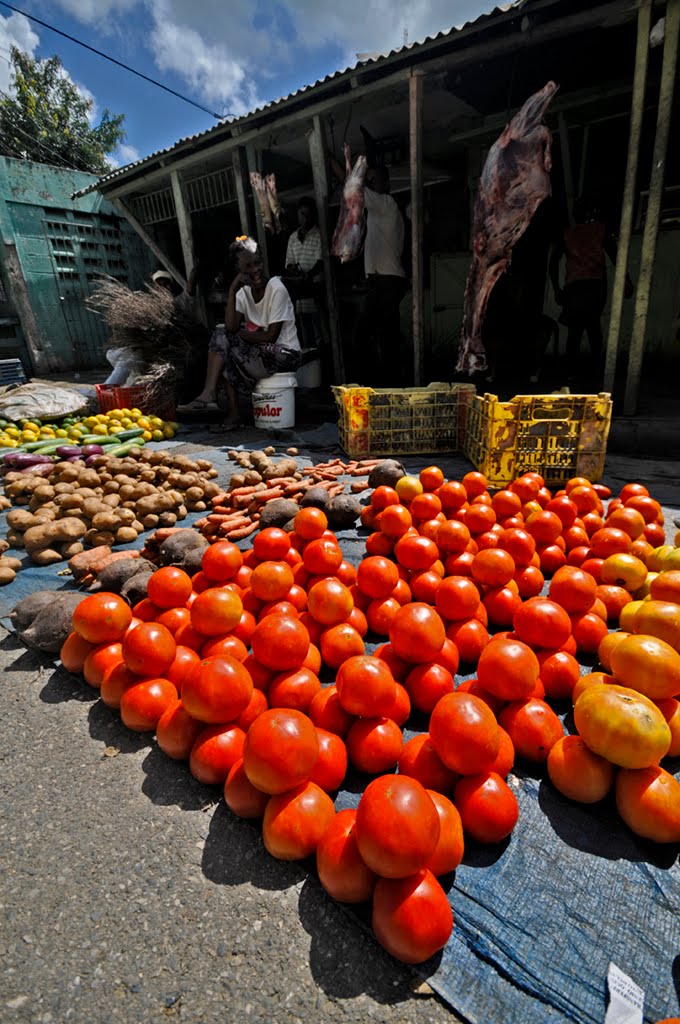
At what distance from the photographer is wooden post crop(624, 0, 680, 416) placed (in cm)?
420

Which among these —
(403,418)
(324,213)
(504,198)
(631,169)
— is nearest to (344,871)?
(403,418)

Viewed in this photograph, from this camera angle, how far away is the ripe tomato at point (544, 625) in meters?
1.68

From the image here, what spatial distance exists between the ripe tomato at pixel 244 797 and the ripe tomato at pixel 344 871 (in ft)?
0.82

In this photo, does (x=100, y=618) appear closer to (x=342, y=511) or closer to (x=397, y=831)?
(x=397, y=831)

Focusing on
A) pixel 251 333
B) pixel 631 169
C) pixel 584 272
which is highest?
pixel 631 169

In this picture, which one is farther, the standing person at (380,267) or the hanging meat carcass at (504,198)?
the standing person at (380,267)

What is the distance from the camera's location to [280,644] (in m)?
1.61

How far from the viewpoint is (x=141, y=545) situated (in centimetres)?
319

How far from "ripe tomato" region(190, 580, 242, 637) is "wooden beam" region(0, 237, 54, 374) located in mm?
11439

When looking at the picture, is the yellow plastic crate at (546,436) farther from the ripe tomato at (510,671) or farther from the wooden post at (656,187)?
the ripe tomato at (510,671)

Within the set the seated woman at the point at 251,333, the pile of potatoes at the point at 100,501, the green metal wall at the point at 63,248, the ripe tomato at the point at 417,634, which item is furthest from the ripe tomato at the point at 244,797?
the green metal wall at the point at 63,248

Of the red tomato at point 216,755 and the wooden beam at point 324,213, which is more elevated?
the wooden beam at point 324,213

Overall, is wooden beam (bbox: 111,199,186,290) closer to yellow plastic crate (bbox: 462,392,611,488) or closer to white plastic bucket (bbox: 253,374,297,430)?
white plastic bucket (bbox: 253,374,297,430)

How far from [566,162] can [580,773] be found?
27.4ft
